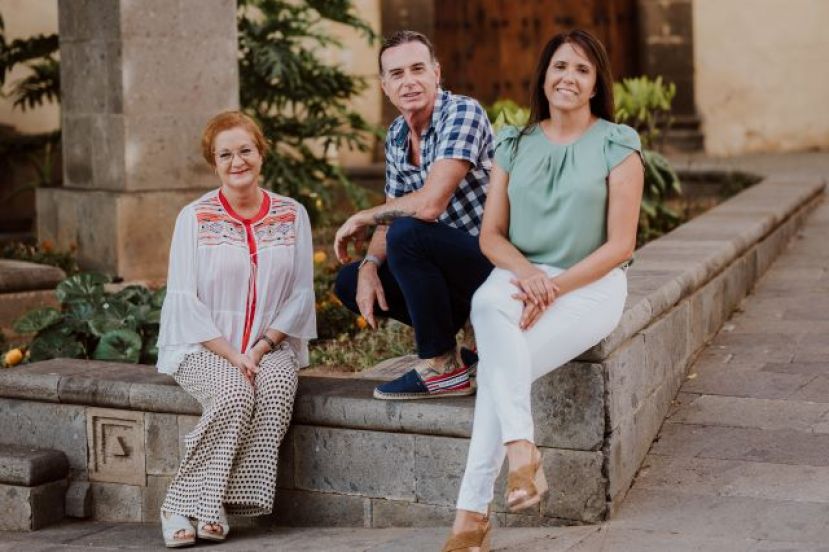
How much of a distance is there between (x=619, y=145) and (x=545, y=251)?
15.0 inches

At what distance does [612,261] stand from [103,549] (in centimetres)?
194

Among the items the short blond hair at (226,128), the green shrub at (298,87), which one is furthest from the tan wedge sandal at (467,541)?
the green shrub at (298,87)

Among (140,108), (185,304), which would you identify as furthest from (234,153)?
(140,108)

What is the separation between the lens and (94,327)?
614 cm

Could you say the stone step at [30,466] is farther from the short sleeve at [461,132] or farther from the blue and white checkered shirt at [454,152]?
the short sleeve at [461,132]

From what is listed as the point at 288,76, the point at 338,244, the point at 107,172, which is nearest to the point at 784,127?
the point at 288,76

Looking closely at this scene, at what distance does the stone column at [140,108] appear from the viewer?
8.20m

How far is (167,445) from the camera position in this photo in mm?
5180

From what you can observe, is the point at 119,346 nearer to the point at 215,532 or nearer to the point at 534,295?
the point at 215,532

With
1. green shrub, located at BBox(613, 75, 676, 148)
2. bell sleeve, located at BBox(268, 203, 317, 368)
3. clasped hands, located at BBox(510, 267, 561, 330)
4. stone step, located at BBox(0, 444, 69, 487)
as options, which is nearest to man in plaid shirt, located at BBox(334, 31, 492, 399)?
bell sleeve, located at BBox(268, 203, 317, 368)

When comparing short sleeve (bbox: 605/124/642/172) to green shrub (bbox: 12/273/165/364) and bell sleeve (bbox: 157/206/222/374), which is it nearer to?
bell sleeve (bbox: 157/206/222/374)

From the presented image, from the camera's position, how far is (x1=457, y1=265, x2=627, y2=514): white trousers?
412cm

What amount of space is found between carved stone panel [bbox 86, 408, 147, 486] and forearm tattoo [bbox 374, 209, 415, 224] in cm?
111

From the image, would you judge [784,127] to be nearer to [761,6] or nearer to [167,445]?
[761,6]
